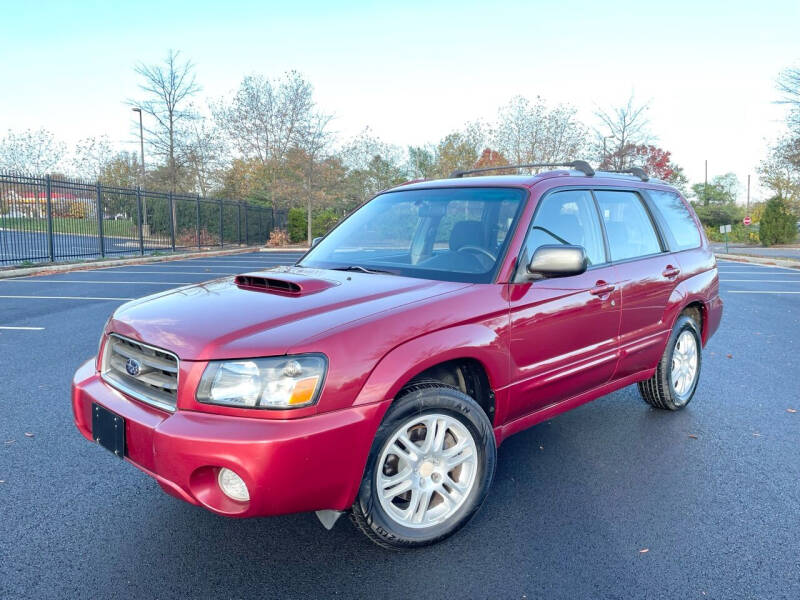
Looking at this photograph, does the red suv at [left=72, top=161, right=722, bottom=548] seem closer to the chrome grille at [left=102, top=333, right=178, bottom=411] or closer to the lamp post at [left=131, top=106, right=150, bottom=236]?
the chrome grille at [left=102, top=333, right=178, bottom=411]

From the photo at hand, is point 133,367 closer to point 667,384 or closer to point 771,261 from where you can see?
point 667,384

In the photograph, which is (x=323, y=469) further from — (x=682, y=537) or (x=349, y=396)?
(x=682, y=537)

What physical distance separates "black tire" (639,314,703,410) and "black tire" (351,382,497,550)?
2.19 m

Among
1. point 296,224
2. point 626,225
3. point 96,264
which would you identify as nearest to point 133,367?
point 626,225

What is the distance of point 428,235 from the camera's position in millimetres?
3738

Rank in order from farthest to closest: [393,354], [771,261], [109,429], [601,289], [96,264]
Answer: [771,261] → [96,264] → [601,289] → [109,429] → [393,354]

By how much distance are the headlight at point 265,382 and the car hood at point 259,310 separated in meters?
0.04

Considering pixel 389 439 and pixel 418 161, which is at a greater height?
pixel 418 161

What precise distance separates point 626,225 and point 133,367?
3204 millimetres

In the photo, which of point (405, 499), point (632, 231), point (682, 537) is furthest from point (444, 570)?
point (632, 231)

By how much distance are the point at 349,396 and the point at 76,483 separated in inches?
77.6

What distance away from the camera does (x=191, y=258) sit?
2216cm

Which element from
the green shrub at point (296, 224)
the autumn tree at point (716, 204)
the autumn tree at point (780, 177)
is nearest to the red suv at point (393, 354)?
the green shrub at point (296, 224)

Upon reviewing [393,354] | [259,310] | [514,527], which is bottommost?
[514,527]
